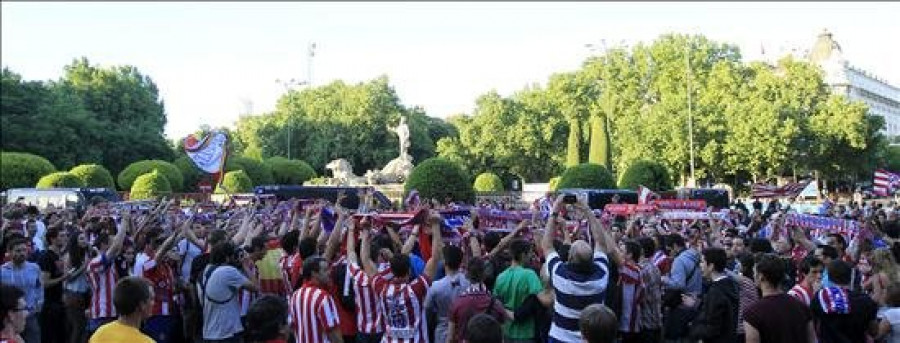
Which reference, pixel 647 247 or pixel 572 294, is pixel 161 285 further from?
pixel 647 247

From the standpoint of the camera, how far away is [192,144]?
66.7 feet

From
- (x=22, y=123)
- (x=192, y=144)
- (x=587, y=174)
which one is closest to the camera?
(x=192, y=144)

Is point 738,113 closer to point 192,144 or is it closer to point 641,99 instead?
point 641,99

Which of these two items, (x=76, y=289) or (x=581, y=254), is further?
(x=76, y=289)

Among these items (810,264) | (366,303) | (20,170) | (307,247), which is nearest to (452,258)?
(366,303)

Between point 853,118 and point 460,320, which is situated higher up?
point 853,118

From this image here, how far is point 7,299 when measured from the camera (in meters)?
5.33

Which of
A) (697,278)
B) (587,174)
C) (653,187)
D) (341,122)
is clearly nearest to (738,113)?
(653,187)

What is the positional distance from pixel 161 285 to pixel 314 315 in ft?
10.5

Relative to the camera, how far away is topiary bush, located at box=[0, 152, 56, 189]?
4428 centimetres

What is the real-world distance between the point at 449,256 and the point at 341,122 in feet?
246

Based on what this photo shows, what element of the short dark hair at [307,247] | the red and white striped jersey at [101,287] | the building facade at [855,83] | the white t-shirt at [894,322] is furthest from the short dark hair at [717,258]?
the building facade at [855,83]

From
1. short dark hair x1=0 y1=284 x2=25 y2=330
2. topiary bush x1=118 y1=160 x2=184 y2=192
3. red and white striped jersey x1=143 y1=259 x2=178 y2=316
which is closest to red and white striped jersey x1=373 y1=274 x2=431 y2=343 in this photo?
short dark hair x1=0 y1=284 x2=25 y2=330

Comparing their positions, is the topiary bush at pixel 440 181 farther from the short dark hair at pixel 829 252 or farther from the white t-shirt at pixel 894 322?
the white t-shirt at pixel 894 322
